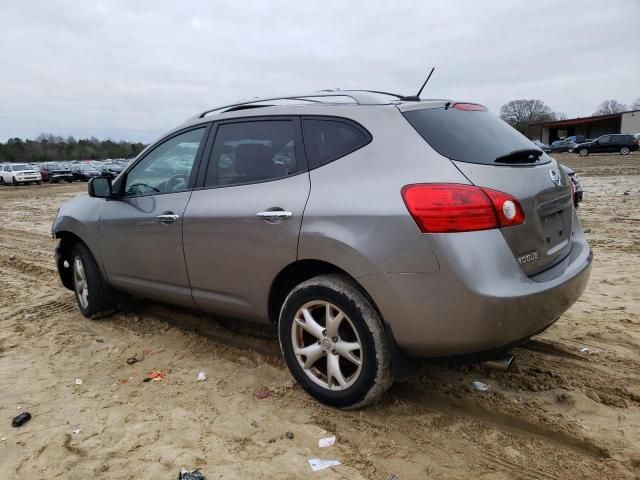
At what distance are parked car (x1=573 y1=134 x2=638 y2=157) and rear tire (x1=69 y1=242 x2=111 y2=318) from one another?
37.8 m

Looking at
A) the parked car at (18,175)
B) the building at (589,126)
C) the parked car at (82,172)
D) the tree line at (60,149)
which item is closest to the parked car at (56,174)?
the parked car at (82,172)

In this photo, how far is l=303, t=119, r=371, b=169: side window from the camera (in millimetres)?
2887

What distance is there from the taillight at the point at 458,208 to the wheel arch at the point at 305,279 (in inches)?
20.3

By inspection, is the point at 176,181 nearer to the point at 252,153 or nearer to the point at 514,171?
the point at 252,153

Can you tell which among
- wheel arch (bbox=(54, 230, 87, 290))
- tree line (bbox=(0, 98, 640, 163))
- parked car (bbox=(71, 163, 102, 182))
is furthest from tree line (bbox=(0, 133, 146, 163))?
wheel arch (bbox=(54, 230, 87, 290))

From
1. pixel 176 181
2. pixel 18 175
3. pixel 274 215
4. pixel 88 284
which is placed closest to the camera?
pixel 274 215

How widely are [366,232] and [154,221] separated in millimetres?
1930

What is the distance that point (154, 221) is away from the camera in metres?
3.85

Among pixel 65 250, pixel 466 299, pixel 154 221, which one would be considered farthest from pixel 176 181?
pixel 466 299

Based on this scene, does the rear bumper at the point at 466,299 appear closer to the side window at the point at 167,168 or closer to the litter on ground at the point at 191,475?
the litter on ground at the point at 191,475

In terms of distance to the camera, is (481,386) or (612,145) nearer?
Result: (481,386)

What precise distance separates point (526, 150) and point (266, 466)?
87.1 inches

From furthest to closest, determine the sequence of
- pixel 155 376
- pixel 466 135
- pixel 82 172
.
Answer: pixel 82 172
pixel 155 376
pixel 466 135

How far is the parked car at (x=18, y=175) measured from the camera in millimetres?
33844
